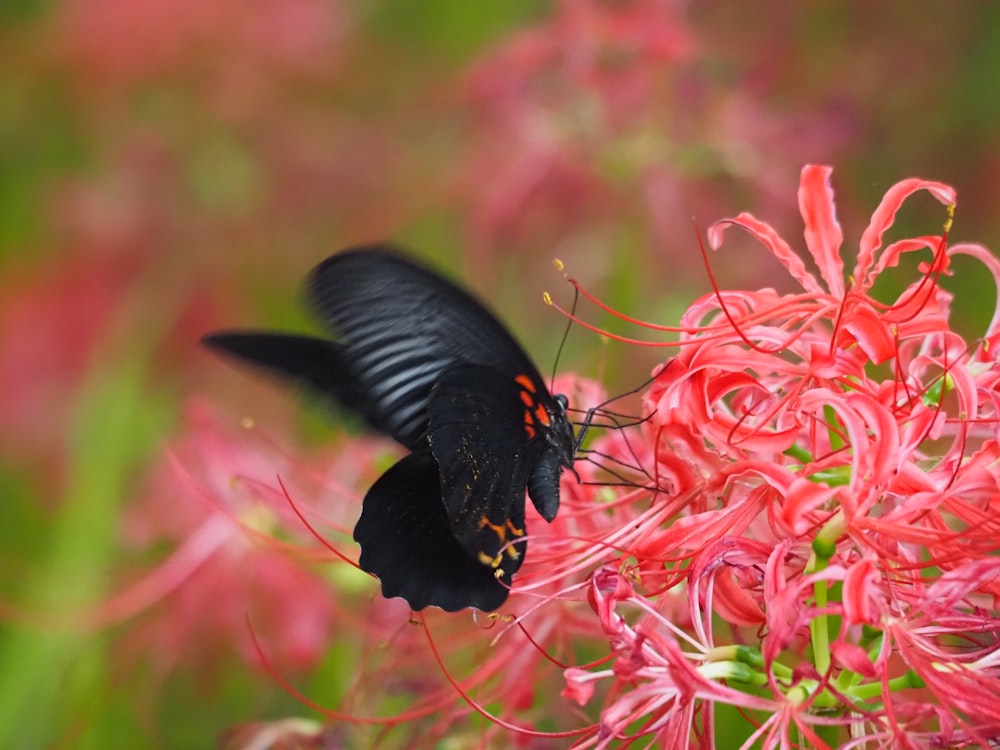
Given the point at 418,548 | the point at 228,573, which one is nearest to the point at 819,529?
the point at 418,548

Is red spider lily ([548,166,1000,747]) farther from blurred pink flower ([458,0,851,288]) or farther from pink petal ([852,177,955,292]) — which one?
blurred pink flower ([458,0,851,288])

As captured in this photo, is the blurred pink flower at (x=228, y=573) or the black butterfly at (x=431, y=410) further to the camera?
the blurred pink flower at (x=228, y=573)

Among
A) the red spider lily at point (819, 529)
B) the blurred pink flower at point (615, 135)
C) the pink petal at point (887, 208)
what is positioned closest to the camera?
the red spider lily at point (819, 529)

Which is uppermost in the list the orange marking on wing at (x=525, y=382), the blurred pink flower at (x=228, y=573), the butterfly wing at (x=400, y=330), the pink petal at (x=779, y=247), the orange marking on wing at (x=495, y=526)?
the pink petal at (x=779, y=247)

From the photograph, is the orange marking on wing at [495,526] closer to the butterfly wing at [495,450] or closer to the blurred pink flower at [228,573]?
the butterfly wing at [495,450]

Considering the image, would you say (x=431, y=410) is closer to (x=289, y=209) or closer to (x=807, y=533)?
(x=807, y=533)

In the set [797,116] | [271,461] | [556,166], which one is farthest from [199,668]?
[797,116]

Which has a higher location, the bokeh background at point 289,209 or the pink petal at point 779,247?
the pink petal at point 779,247

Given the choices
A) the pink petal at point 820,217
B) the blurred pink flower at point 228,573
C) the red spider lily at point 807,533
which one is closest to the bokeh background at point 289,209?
the blurred pink flower at point 228,573
